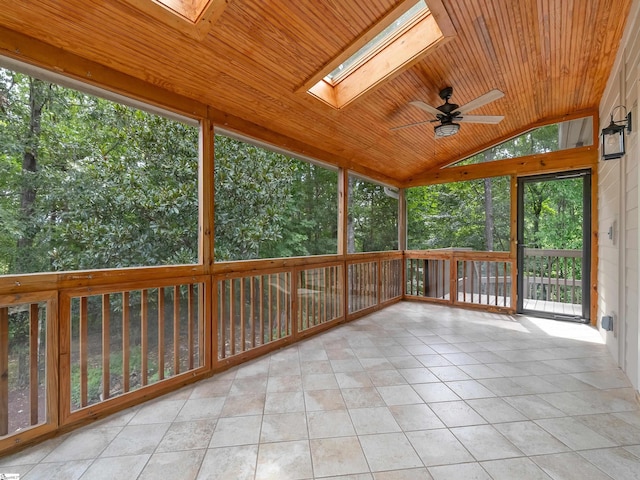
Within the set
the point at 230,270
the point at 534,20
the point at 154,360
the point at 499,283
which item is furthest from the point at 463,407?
the point at 499,283

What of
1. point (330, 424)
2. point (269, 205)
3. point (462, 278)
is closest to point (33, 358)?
point (330, 424)

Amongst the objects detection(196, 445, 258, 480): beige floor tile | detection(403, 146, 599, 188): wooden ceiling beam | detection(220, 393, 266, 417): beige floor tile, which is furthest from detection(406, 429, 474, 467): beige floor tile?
detection(403, 146, 599, 188): wooden ceiling beam

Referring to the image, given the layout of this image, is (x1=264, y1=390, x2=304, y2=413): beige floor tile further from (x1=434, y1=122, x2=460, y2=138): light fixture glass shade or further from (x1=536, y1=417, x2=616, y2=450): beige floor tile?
(x1=434, y1=122, x2=460, y2=138): light fixture glass shade

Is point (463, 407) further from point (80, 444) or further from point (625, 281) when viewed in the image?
point (80, 444)

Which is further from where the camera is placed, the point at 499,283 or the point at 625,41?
the point at 499,283

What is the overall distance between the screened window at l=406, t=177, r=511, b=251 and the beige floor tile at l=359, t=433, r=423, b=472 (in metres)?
4.05

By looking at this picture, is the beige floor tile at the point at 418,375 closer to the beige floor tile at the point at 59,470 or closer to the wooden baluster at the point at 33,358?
the beige floor tile at the point at 59,470

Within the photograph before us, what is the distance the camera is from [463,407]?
204 centimetres

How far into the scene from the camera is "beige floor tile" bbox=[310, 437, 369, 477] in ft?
4.85

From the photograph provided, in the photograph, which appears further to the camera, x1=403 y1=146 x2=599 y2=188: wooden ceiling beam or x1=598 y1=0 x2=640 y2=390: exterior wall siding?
x1=403 y1=146 x2=599 y2=188: wooden ceiling beam

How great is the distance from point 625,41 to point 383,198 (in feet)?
11.3

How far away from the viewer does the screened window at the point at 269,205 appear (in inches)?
141

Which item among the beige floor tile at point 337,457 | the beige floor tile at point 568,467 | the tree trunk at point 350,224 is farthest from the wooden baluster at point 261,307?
the beige floor tile at point 568,467

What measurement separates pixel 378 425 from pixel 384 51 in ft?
10.1
